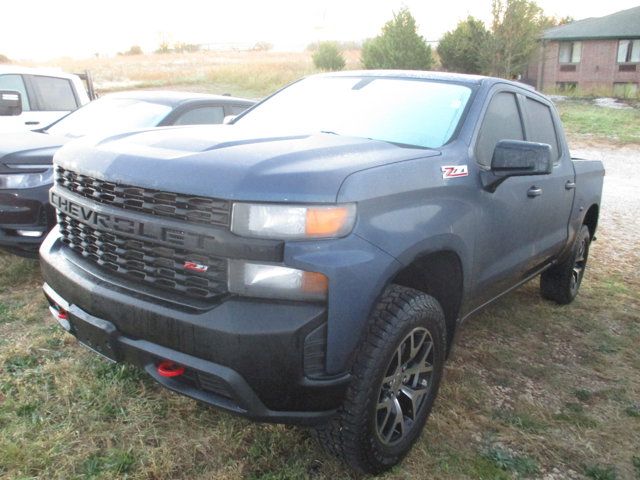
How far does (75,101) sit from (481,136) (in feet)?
22.7

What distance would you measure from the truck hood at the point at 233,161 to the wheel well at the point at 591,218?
276 cm

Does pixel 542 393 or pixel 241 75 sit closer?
pixel 542 393

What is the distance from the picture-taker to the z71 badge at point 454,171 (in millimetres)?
2779

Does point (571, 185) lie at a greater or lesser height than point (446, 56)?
lesser

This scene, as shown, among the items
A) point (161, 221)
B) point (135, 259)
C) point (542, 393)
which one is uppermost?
point (161, 221)

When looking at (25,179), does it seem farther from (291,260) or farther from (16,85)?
(16,85)

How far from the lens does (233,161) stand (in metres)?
2.26

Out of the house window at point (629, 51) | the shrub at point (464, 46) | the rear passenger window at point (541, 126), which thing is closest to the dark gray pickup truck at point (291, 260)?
the rear passenger window at point (541, 126)

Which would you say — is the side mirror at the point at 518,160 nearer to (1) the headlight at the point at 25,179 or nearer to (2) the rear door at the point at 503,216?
(2) the rear door at the point at 503,216

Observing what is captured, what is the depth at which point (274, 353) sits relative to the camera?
82.1 inches

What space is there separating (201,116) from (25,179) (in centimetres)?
204

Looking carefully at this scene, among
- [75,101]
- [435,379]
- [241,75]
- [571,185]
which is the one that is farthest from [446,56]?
[435,379]

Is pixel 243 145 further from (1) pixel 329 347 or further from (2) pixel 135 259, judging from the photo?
(1) pixel 329 347

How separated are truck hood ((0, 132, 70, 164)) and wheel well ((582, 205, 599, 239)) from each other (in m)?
4.21
